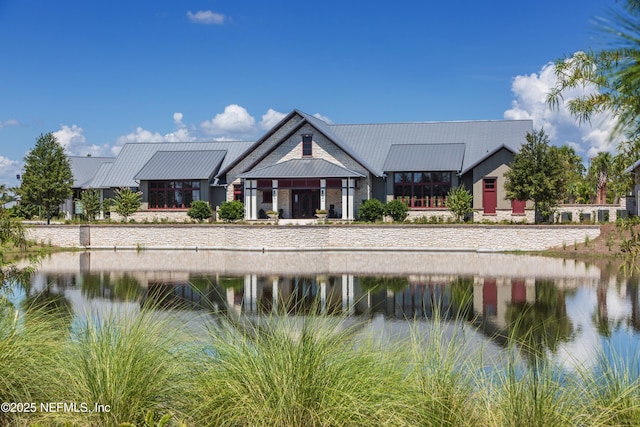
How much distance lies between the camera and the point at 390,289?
20406mm

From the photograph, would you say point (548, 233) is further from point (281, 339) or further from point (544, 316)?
point (281, 339)

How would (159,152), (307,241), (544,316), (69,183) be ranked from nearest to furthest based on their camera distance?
(544,316) → (307,241) → (69,183) → (159,152)

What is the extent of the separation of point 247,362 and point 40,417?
6.59 ft

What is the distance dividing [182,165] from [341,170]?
44.3 feet

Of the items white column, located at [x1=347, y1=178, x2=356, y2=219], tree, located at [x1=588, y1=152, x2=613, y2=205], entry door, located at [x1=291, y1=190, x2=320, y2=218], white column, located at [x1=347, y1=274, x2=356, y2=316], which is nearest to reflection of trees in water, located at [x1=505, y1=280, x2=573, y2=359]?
white column, located at [x1=347, y1=274, x2=356, y2=316]

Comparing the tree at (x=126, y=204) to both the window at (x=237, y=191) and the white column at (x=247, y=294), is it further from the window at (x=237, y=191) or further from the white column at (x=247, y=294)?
the white column at (x=247, y=294)

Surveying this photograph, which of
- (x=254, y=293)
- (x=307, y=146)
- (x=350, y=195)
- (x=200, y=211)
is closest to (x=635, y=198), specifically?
(x=350, y=195)

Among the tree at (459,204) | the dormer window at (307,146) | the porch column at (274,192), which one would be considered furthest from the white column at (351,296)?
the dormer window at (307,146)

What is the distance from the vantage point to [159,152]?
170 ft

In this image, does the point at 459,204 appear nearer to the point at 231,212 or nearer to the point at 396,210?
the point at 396,210

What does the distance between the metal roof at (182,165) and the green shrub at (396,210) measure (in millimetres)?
14409

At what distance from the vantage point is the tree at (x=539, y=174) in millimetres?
35656

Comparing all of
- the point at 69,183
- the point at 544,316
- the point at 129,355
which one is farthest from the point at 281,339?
the point at 69,183

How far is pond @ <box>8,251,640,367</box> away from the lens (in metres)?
13.5
